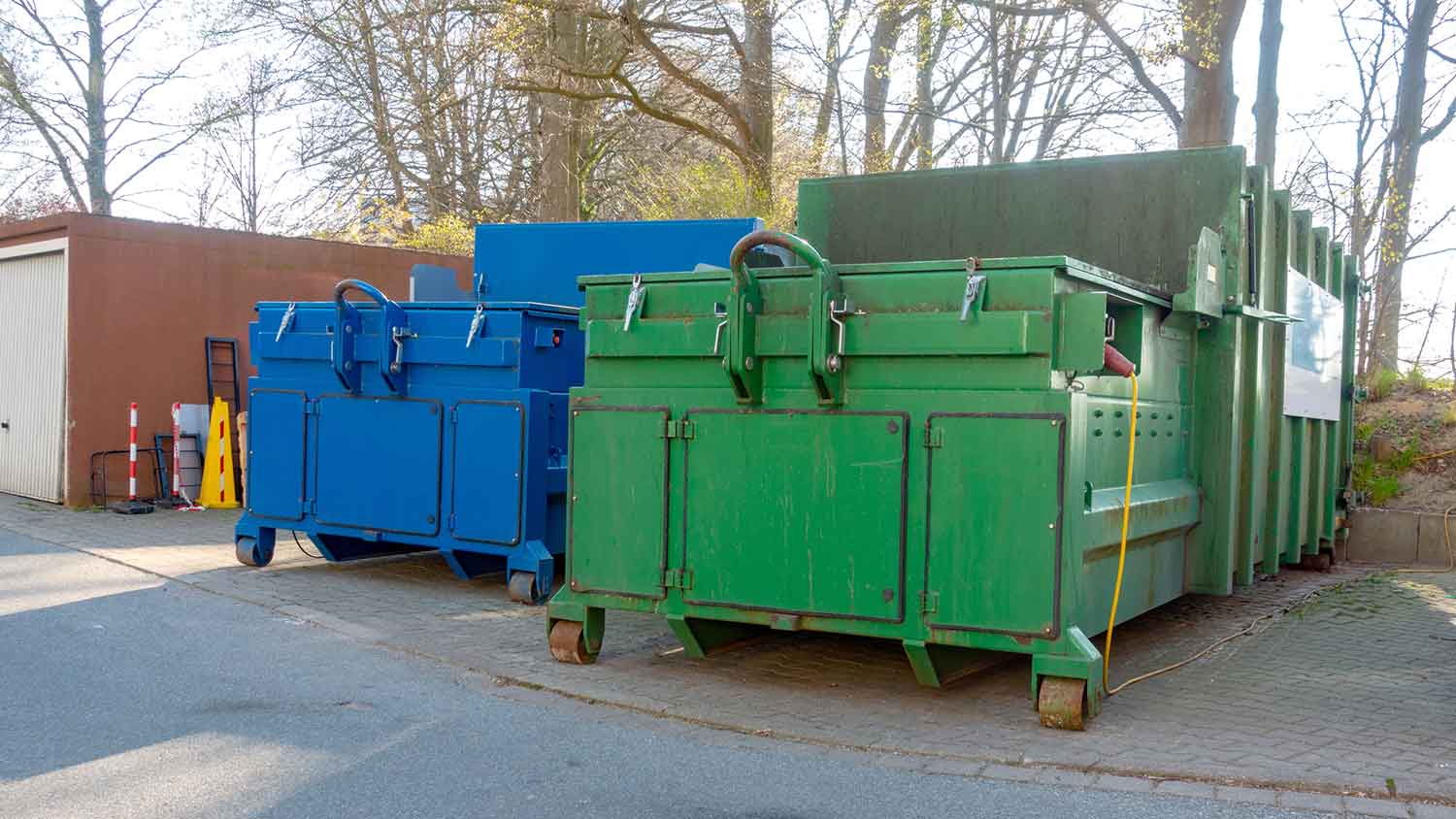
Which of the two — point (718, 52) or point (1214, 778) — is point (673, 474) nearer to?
point (1214, 778)

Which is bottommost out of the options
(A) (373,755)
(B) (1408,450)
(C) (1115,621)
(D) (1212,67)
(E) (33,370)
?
(A) (373,755)

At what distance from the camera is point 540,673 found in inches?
243

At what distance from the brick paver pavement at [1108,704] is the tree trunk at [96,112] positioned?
24472mm

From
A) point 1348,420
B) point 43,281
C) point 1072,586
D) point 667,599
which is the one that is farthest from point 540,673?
point 43,281

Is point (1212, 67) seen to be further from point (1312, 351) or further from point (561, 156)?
point (561, 156)

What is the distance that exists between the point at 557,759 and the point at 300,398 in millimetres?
5142

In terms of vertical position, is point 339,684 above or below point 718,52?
below

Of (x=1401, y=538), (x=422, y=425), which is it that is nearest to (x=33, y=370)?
(x=422, y=425)

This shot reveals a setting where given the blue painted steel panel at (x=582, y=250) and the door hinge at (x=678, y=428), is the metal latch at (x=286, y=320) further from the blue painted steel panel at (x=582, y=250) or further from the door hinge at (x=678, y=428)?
the door hinge at (x=678, y=428)

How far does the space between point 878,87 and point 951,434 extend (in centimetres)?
2137

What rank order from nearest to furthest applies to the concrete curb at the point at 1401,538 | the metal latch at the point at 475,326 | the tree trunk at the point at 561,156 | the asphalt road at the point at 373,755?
the asphalt road at the point at 373,755, the metal latch at the point at 475,326, the concrete curb at the point at 1401,538, the tree trunk at the point at 561,156

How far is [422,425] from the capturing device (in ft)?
28.2

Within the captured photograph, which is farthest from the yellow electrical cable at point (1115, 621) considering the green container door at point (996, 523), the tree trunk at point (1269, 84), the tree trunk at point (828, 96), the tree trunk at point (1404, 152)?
the tree trunk at point (828, 96)

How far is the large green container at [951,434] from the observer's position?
5.14m
